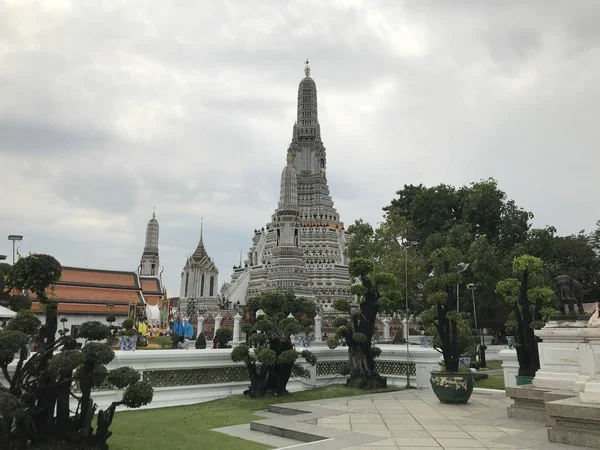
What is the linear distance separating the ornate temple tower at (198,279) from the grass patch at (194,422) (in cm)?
5317

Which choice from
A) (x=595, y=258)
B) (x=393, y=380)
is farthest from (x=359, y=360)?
(x=595, y=258)

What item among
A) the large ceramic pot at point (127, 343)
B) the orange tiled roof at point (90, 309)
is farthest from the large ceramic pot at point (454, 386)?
the orange tiled roof at point (90, 309)

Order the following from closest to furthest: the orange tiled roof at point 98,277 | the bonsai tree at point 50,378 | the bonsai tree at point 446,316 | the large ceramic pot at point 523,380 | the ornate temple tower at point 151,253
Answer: the bonsai tree at point 50,378 < the large ceramic pot at point 523,380 < the bonsai tree at point 446,316 < the orange tiled roof at point 98,277 < the ornate temple tower at point 151,253

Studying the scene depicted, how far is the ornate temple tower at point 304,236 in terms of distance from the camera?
53.6 m

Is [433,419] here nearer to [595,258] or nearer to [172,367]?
[172,367]

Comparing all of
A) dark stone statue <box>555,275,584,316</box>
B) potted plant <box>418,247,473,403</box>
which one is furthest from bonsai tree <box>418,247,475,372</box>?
dark stone statue <box>555,275,584,316</box>

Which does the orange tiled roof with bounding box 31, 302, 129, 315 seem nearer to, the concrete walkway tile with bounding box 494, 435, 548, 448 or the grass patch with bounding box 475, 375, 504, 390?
the grass patch with bounding box 475, 375, 504, 390

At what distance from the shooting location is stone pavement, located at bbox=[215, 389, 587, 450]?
284 inches

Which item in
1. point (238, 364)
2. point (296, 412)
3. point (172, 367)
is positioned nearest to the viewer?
point (296, 412)

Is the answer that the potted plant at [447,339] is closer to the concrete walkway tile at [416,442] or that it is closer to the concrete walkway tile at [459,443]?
the concrete walkway tile at [459,443]

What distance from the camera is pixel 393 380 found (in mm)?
15898

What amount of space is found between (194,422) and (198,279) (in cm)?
5873

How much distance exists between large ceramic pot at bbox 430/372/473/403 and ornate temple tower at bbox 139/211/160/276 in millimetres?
68480

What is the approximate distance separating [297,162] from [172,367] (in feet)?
203
